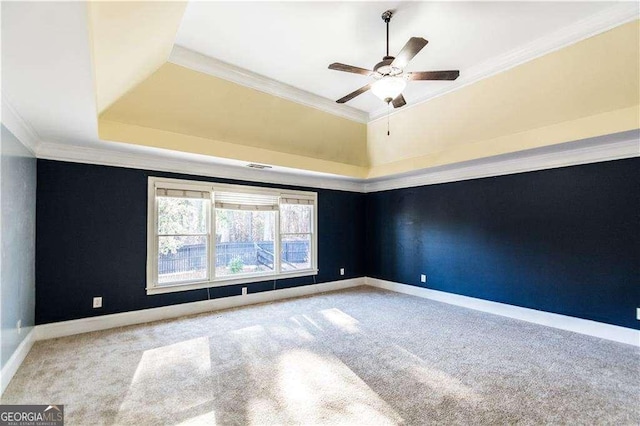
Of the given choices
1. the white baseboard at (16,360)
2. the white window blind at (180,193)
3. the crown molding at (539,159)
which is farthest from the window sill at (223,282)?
the crown molding at (539,159)

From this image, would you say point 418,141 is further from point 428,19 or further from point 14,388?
point 14,388

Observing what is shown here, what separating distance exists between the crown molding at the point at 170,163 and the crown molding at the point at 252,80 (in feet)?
3.79

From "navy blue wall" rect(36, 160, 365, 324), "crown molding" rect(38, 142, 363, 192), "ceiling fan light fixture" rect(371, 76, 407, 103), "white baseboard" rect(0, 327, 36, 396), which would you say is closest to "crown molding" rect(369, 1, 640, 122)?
"ceiling fan light fixture" rect(371, 76, 407, 103)

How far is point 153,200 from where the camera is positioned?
4.20m

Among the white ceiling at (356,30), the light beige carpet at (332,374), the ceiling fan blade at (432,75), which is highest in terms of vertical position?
the white ceiling at (356,30)

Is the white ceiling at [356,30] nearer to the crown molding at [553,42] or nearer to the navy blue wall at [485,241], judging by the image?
the crown molding at [553,42]

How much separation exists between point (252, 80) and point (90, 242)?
3143mm

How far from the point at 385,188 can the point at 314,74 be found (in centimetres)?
310

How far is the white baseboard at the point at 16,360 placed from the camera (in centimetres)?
236

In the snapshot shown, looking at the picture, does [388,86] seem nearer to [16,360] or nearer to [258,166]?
[258,166]

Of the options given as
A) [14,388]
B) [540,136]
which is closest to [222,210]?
[14,388]

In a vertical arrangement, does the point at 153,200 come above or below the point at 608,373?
above

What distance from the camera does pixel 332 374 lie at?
264 cm

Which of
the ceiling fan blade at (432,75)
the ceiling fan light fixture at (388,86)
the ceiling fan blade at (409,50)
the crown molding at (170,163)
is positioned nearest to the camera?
the ceiling fan blade at (409,50)
